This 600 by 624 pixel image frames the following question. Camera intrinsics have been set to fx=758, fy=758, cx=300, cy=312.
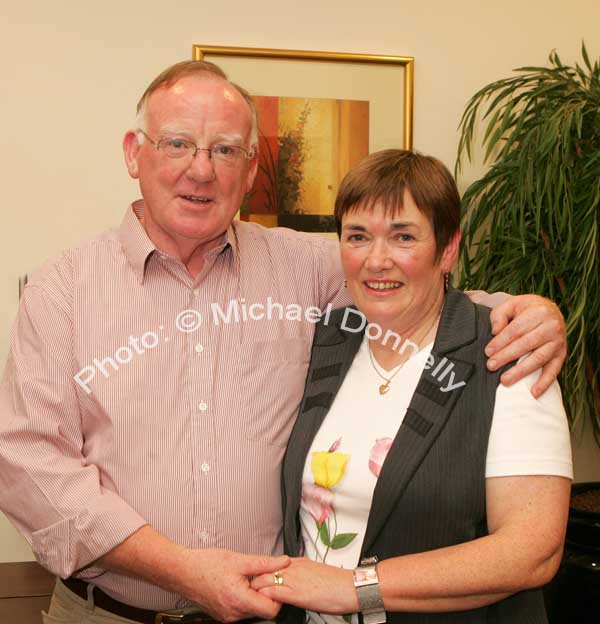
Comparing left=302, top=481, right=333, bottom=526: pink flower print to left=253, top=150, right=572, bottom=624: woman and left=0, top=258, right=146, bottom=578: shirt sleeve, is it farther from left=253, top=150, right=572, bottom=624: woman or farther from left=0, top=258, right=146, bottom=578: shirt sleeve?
left=0, top=258, right=146, bottom=578: shirt sleeve

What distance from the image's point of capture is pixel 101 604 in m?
1.63

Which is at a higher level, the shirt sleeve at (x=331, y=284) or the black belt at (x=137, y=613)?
the shirt sleeve at (x=331, y=284)

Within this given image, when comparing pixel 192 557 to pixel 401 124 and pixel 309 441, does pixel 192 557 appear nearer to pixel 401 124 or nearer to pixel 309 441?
pixel 309 441

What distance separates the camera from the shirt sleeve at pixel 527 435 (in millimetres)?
1373

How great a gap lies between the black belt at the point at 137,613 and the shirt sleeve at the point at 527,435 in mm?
679

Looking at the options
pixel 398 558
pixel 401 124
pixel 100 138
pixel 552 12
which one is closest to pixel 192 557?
pixel 398 558

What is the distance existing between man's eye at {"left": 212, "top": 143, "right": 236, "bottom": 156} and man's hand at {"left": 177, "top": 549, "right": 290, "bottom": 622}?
87 cm

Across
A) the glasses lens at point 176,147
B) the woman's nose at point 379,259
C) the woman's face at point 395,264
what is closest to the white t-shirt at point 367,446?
the woman's face at point 395,264

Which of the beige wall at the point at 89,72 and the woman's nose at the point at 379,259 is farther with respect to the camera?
the beige wall at the point at 89,72

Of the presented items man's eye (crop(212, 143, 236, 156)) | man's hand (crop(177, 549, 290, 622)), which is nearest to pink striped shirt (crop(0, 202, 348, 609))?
man's hand (crop(177, 549, 290, 622))

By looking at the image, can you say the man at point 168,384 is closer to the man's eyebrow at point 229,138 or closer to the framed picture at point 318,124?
the man's eyebrow at point 229,138

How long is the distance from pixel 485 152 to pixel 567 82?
15.5 inches

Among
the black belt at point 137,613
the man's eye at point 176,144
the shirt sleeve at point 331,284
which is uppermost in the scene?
the man's eye at point 176,144

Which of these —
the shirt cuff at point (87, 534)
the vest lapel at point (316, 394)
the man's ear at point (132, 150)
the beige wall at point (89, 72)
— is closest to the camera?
the shirt cuff at point (87, 534)
